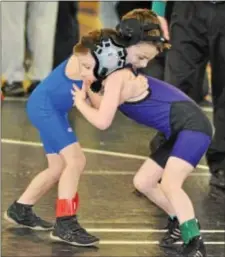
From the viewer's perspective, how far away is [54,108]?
3.57 metres

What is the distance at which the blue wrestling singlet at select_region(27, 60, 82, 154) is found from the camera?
3.53m

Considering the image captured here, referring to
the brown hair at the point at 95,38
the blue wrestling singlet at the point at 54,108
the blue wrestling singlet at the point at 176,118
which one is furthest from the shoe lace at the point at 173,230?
the brown hair at the point at 95,38

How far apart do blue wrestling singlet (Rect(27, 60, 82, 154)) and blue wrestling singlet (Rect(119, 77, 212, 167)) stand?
0.93ft

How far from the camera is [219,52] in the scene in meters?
4.28

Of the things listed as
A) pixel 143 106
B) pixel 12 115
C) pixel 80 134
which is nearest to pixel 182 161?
pixel 143 106

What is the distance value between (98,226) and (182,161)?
59 cm

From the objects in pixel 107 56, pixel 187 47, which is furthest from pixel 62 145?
pixel 187 47

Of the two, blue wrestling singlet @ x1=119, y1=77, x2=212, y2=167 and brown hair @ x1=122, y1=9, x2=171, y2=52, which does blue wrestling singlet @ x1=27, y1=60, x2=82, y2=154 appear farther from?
brown hair @ x1=122, y1=9, x2=171, y2=52

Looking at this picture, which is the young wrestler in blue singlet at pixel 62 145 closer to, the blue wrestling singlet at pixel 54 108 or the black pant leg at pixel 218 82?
the blue wrestling singlet at pixel 54 108

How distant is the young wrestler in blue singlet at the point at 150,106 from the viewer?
3.27m

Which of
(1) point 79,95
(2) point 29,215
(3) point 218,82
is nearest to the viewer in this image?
(1) point 79,95

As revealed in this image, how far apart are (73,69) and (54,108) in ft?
0.64

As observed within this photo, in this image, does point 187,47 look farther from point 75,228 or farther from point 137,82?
point 75,228

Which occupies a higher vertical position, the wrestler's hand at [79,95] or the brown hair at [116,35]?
the brown hair at [116,35]
